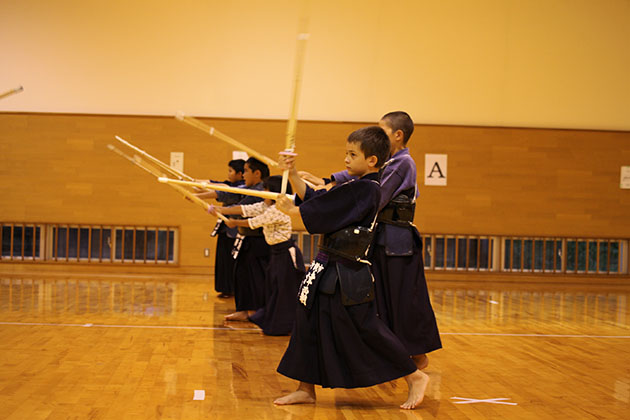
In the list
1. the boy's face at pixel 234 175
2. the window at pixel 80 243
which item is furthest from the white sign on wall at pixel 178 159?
the boy's face at pixel 234 175

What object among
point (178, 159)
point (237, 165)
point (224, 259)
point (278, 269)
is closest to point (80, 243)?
point (178, 159)

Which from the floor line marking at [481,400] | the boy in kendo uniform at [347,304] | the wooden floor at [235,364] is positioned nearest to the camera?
the boy in kendo uniform at [347,304]

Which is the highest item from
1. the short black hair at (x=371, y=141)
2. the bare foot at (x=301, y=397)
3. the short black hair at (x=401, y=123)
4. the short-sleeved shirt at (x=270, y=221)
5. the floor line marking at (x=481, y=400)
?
the short black hair at (x=401, y=123)

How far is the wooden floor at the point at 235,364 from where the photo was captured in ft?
9.84

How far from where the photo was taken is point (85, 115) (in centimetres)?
881

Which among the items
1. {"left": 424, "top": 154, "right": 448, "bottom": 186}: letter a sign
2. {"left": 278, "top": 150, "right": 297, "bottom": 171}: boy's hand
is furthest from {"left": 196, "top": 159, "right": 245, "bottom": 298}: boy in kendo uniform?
{"left": 278, "top": 150, "right": 297, "bottom": 171}: boy's hand

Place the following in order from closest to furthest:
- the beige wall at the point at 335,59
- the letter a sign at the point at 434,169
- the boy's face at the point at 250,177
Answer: the boy's face at the point at 250,177 < the beige wall at the point at 335,59 < the letter a sign at the point at 434,169

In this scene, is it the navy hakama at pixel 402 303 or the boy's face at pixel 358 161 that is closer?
the boy's face at pixel 358 161

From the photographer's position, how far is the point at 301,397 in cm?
305

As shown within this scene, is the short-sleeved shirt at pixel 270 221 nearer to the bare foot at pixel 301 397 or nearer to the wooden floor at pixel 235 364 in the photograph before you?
the wooden floor at pixel 235 364

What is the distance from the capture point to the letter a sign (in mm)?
9105

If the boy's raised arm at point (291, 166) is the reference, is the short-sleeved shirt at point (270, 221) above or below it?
below

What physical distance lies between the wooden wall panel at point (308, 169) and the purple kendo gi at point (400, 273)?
5258 millimetres

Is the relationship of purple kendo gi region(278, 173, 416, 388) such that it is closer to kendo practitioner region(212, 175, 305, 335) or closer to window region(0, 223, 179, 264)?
kendo practitioner region(212, 175, 305, 335)
